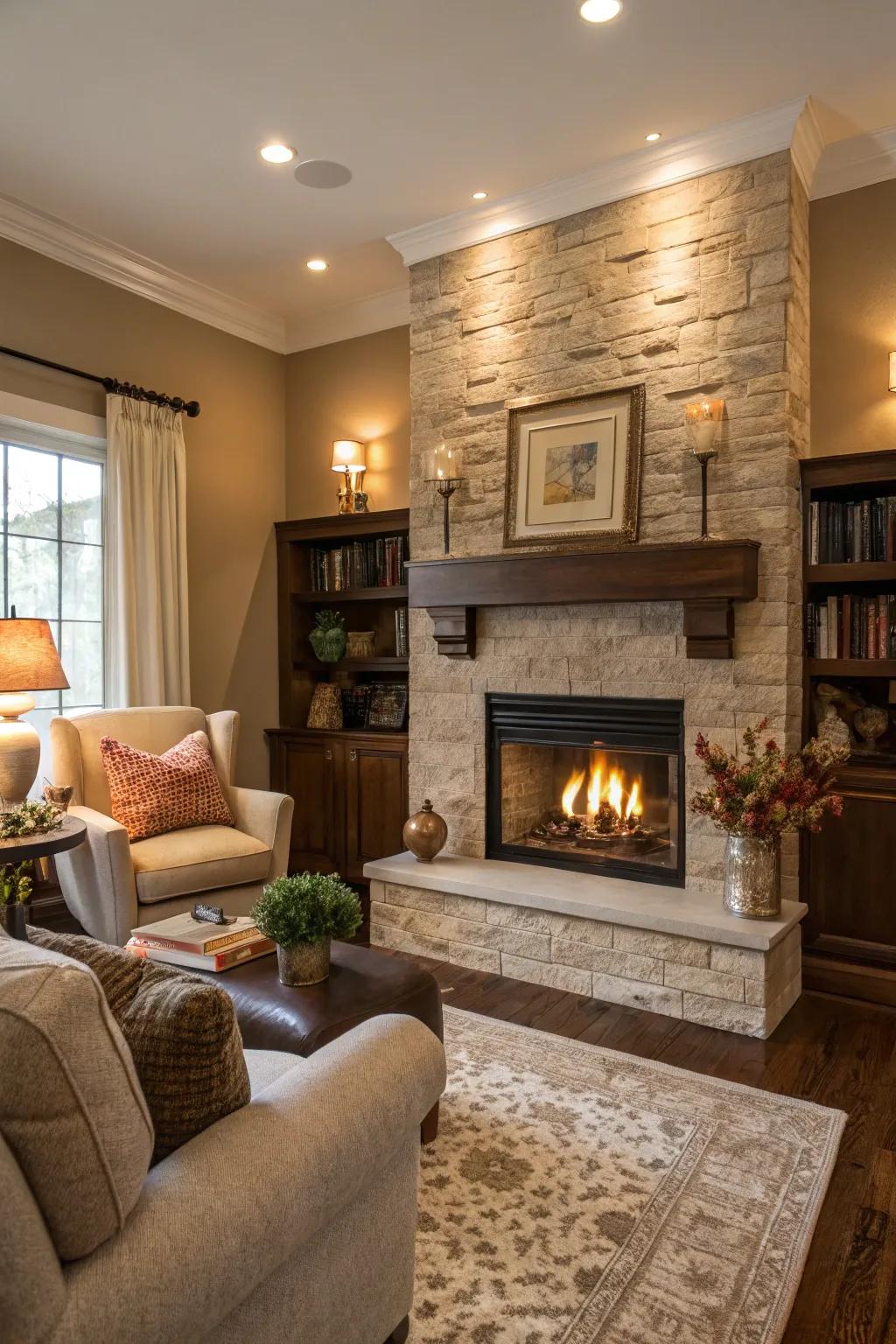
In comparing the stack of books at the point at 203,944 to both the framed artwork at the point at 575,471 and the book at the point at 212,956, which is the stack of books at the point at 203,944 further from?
the framed artwork at the point at 575,471

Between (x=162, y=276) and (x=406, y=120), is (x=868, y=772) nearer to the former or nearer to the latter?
(x=406, y=120)

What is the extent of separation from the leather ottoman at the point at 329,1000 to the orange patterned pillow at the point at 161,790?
4.58ft

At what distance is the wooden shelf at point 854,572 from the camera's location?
322 centimetres

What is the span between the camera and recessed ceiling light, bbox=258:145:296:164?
11.1 ft

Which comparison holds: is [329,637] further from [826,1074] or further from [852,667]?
[826,1074]

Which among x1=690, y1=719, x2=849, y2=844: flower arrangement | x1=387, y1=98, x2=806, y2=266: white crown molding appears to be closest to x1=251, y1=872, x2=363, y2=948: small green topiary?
x1=690, y1=719, x2=849, y2=844: flower arrangement

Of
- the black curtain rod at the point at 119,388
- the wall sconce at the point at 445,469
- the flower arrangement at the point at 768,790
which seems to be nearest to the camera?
the flower arrangement at the point at 768,790

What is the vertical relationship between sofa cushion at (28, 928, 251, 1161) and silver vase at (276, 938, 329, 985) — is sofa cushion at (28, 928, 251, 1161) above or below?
above

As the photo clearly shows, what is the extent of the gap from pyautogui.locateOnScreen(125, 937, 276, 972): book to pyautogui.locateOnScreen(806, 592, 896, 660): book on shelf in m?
2.30

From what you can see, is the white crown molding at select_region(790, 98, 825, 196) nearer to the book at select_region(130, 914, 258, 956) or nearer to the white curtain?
the white curtain

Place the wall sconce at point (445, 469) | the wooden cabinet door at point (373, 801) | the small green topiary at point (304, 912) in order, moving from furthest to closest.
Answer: the wooden cabinet door at point (373, 801)
the wall sconce at point (445, 469)
the small green topiary at point (304, 912)

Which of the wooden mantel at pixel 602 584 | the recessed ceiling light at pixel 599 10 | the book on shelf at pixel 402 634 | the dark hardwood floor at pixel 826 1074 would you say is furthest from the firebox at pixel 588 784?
the recessed ceiling light at pixel 599 10

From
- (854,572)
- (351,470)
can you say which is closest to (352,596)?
(351,470)

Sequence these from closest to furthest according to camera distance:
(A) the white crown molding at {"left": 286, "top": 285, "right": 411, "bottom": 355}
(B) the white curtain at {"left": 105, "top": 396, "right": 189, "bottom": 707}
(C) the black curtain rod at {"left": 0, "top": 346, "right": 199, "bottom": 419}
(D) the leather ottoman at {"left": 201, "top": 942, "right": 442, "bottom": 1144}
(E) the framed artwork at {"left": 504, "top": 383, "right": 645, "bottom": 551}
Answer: (D) the leather ottoman at {"left": 201, "top": 942, "right": 442, "bottom": 1144} → (E) the framed artwork at {"left": 504, "top": 383, "right": 645, "bottom": 551} → (C) the black curtain rod at {"left": 0, "top": 346, "right": 199, "bottom": 419} → (B) the white curtain at {"left": 105, "top": 396, "right": 189, "bottom": 707} → (A) the white crown molding at {"left": 286, "top": 285, "right": 411, "bottom": 355}
